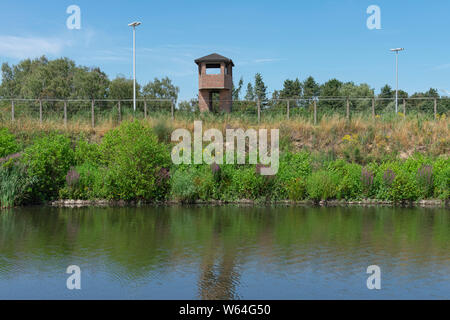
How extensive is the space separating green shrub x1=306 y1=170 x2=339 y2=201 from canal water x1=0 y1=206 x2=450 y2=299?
3.20 meters

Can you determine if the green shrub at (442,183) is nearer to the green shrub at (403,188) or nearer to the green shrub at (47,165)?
the green shrub at (403,188)

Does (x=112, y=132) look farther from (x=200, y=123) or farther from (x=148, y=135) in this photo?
(x=200, y=123)

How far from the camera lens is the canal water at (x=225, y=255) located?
8.20 meters

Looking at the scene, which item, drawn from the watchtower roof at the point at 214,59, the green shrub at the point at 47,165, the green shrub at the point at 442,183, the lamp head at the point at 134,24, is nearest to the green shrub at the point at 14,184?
the green shrub at the point at 47,165

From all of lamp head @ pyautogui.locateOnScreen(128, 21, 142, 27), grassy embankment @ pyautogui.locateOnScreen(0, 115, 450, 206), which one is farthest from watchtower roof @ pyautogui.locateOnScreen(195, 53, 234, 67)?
grassy embankment @ pyautogui.locateOnScreen(0, 115, 450, 206)

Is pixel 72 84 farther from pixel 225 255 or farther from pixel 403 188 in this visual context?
pixel 225 255

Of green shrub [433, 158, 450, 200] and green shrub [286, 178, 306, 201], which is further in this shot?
green shrub [286, 178, 306, 201]

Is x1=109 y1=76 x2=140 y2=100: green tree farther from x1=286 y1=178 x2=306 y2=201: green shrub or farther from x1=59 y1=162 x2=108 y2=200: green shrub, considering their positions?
x1=286 y1=178 x2=306 y2=201: green shrub

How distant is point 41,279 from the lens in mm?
8836

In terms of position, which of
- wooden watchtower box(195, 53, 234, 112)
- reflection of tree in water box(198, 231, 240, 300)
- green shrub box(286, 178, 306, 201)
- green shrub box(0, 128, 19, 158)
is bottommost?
reflection of tree in water box(198, 231, 240, 300)

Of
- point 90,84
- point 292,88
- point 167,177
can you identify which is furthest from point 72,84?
point 167,177

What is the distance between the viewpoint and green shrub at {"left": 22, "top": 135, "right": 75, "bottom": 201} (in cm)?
2098
